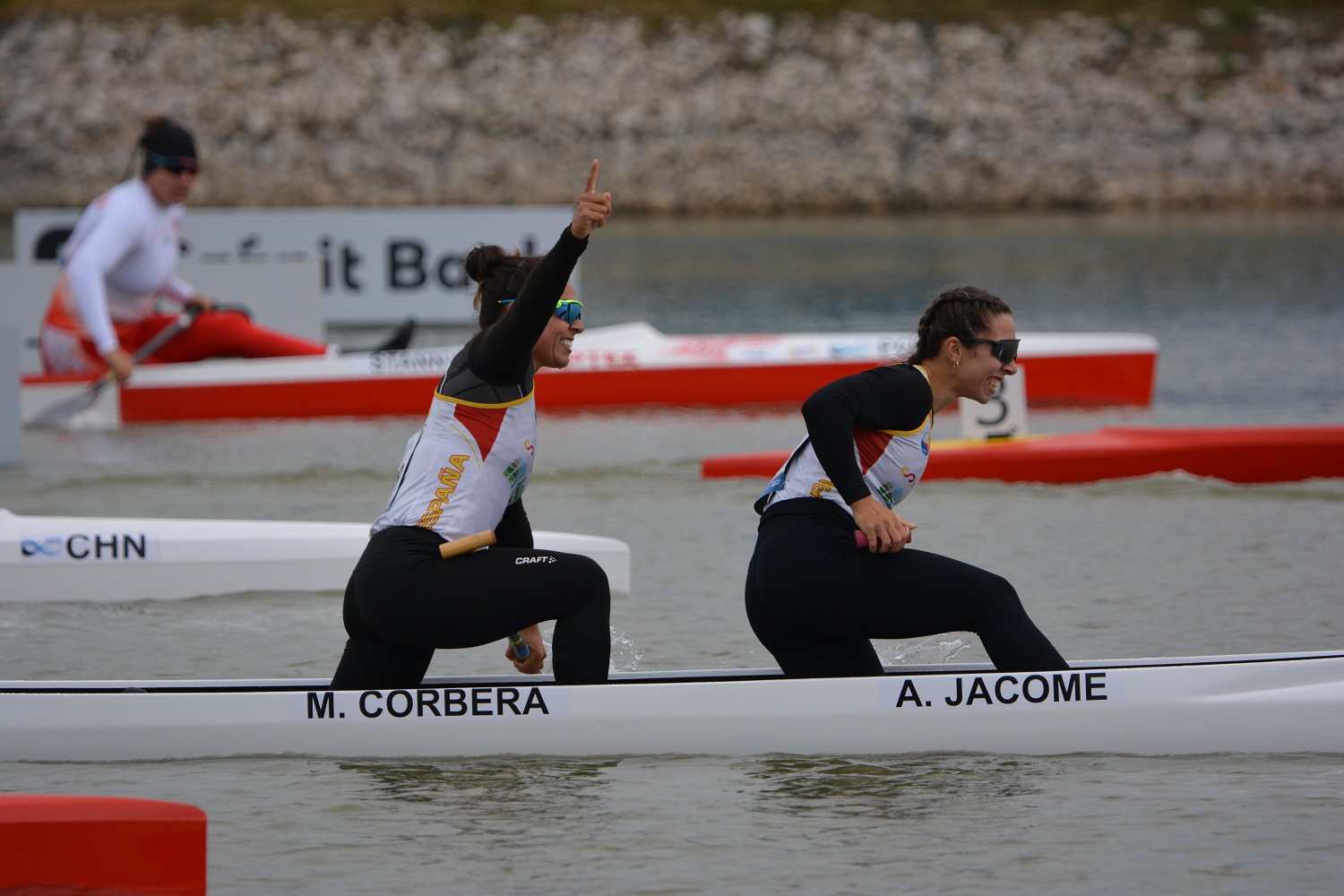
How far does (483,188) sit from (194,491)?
25130 millimetres

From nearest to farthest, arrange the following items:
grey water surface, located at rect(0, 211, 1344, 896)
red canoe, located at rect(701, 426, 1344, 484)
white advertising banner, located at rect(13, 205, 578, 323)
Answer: grey water surface, located at rect(0, 211, 1344, 896), red canoe, located at rect(701, 426, 1344, 484), white advertising banner, located at rect(13, 205, 578, 323)

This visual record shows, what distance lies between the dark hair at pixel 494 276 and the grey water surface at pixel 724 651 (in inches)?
39.3

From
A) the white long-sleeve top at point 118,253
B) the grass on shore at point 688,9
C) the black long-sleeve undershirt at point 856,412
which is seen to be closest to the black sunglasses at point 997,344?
the black long-sleeve undershirt at point 856,412

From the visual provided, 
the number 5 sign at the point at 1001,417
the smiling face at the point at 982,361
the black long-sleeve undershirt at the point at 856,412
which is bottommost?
the number 5 sign at the point at 1001,417

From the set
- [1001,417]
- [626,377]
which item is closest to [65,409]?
[626,377]

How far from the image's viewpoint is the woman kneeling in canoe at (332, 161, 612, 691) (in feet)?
12.1

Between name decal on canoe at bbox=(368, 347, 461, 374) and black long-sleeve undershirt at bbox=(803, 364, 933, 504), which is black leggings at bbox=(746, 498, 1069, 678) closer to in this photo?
black long-sleeve undershirt at bbox=(803, 364, 933, 504)

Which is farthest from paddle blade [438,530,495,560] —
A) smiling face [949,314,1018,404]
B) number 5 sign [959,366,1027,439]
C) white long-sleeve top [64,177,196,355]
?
white long-sleeve top [64,177,196,355]

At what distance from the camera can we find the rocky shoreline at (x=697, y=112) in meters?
31.2

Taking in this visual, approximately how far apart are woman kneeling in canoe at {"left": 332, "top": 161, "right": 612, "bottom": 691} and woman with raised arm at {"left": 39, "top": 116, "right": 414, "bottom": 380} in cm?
505

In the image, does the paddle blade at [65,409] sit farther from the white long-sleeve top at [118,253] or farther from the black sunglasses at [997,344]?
the black sunglasses at [997,344]

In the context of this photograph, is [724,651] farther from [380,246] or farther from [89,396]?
[380,246]

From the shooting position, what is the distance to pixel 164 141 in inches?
329

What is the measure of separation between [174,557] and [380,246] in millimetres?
7263
